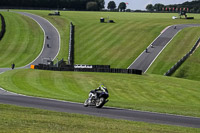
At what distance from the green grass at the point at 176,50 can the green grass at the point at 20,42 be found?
98.7 feet

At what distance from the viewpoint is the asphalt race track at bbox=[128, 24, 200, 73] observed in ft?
262

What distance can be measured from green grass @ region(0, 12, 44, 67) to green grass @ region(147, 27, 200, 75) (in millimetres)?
30075

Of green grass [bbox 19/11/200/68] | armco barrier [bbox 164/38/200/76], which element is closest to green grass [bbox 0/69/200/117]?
armco barrier [bbox 164/38/200/76]

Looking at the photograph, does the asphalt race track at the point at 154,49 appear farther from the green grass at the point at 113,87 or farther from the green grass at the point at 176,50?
the green grass at the point at 113,87

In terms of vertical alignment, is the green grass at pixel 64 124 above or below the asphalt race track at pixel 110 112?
above

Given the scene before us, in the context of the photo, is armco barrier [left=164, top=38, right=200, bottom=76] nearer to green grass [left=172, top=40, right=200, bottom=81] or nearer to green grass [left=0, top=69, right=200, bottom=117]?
green grass [left=172, top=40, right=200, bottom=81]

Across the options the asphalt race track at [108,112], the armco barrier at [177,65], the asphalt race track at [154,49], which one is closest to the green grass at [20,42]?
the asphalt race track at [154,49]

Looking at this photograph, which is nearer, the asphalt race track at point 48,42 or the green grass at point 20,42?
the green grass at point 20,42

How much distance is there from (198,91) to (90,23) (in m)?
76.8

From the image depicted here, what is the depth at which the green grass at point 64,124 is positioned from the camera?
17.9 m

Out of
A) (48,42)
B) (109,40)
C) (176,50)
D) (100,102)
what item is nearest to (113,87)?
(100,102)

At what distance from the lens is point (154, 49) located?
90.9 m

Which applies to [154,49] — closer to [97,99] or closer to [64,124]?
[97,99]

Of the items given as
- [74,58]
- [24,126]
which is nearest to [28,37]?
[74,58]
